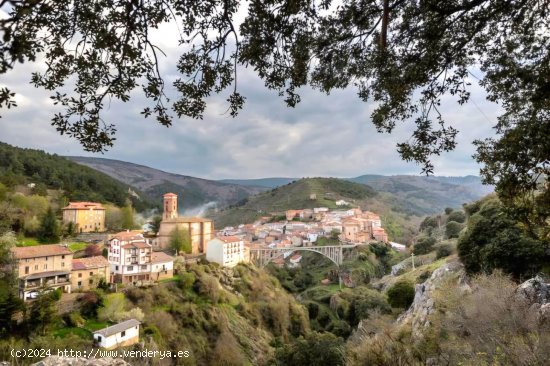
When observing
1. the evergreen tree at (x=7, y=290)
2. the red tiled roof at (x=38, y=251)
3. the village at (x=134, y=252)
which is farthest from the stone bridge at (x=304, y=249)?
the evergreen tree at (x=7, y=290)

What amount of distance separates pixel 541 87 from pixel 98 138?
4.86 metres

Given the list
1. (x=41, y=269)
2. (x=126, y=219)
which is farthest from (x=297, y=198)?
(x=41, y=269)

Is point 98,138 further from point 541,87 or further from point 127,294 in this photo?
point 127,294

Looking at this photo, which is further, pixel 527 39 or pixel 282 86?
pixel 282 86

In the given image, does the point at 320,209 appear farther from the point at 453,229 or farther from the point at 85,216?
the point at 85,216

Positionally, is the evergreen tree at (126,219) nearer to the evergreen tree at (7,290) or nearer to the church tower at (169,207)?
the church tower at (169,207)

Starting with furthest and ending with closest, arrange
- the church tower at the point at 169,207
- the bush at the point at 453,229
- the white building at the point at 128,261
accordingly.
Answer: the church tower at the point at 169,207
the bush at the point at 453,229
the white building at the point at 128,261

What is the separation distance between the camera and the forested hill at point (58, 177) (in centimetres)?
4672

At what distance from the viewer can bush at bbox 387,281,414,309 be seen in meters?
17.3

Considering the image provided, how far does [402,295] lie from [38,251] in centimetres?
2337

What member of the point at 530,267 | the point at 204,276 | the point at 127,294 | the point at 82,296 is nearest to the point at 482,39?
the point at 530,267

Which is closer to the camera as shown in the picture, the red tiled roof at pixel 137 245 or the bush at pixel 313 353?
the bush at pixel 313 353

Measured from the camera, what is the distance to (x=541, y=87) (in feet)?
Answer: 11.9

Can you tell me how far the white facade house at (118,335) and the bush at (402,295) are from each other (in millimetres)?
14658
